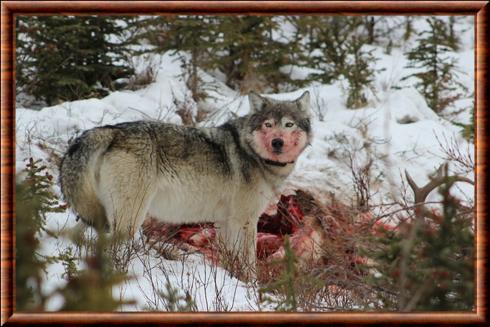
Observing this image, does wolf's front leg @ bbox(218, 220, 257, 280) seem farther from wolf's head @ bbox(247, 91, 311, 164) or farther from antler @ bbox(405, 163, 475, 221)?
antler @ bbox(405, 163, 475, 221)

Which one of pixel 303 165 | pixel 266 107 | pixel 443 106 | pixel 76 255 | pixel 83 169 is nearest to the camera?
pixel 76 255

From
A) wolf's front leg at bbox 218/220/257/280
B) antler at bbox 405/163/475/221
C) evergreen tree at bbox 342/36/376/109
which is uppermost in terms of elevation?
evergreen tree at bbox 342/36/376/109

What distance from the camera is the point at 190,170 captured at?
502 cm

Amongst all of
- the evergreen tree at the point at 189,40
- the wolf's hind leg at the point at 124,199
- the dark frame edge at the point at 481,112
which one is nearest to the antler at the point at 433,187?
the dark frame edge at the point at 481,112

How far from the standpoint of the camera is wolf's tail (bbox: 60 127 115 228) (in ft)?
15.0

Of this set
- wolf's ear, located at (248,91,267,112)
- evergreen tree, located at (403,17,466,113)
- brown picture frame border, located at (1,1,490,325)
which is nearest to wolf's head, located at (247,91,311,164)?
wolf's ear, located at (248,91,267,112)

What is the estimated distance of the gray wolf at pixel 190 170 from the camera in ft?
15.1

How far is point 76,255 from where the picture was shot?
12.3ft

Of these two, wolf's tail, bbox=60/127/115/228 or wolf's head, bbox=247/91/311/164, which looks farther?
wolf's head, bbox=247/91/311/164

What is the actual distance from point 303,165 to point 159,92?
278 centimetres

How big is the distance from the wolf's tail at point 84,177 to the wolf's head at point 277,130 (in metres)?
1.40

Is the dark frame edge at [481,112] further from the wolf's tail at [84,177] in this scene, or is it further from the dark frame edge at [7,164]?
the wolf's tail at [84,177]

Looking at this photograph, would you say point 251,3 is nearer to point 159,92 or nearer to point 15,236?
point 15,236

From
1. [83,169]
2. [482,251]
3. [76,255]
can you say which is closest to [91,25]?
[83,169]
